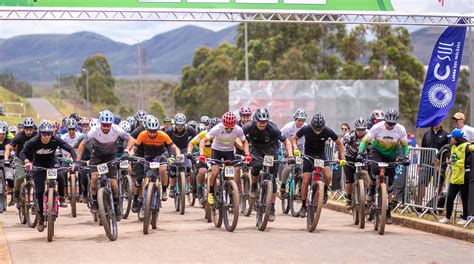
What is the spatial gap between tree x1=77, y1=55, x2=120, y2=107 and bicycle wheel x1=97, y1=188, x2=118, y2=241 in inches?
4797

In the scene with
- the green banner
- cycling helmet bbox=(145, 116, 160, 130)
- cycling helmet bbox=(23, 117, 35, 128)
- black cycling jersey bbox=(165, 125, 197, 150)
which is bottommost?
black cycling jersey bbox=(165, 125, 197, 150)

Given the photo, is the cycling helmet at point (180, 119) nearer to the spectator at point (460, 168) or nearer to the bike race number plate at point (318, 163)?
the bike race number plate at point (318, 163)

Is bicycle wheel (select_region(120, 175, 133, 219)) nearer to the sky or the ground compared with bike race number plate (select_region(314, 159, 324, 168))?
nearer to the ground

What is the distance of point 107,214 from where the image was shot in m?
16.5

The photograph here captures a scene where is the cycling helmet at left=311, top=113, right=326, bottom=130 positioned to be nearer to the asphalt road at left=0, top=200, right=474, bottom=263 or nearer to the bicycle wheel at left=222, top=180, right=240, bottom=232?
the asphalt road at left=0, top=200, right=474, bottom=263

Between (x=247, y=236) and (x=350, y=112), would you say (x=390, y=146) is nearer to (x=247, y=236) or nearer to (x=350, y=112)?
(x=247, y=236)

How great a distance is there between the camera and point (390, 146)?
18516 millimetres

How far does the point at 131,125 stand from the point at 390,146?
28.6ft

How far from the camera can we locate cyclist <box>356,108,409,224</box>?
1823 centimetres

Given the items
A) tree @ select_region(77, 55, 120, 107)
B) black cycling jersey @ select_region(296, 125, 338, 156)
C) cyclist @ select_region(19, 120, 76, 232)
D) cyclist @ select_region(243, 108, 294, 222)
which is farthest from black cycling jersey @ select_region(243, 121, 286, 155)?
tree @ select_region(77, 55, 120, 107)

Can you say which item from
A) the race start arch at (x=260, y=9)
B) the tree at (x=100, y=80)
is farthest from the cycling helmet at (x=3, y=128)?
the tree at (x=100, y=80)

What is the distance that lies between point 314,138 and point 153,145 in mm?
2811

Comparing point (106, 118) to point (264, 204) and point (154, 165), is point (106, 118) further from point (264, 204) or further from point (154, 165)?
point (264, 204)

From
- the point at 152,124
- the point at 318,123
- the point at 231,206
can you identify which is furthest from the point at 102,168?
the point at 318,123
